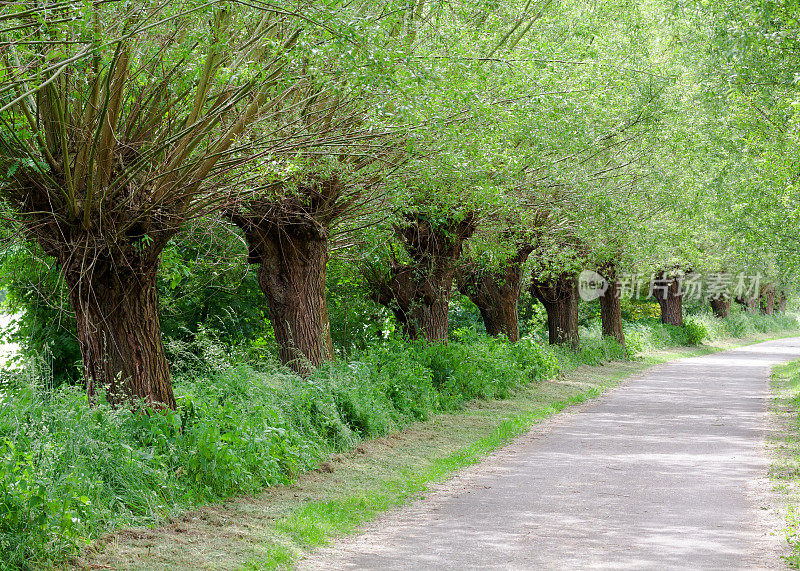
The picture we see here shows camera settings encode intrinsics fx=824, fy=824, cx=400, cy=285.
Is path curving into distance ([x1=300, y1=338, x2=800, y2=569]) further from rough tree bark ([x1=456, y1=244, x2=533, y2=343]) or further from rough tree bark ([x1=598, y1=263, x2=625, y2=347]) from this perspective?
Answer: rough tree bark ([x1=598, y1=263, x2=625, y2=347])

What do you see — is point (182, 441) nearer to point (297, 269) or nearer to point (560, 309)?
point (297, 269)

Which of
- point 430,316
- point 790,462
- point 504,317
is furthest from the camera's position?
point 504,317

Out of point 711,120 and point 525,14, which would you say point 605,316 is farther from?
point 525,14

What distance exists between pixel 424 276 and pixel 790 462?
27.6 ft

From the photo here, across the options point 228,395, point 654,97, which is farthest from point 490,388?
point 228,395

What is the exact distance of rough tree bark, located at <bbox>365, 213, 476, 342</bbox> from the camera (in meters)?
16.6

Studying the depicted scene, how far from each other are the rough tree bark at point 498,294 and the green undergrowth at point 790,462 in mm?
7085

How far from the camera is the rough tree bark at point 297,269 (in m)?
12.4

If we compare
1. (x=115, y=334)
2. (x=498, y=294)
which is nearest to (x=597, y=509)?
(x=115, y=334)

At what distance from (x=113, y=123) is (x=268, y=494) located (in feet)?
13.2

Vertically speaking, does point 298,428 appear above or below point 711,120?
below

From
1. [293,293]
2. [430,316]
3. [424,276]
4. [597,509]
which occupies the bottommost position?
[597,509]

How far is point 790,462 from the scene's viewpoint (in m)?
10.8

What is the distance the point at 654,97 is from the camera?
17188 millimetres
